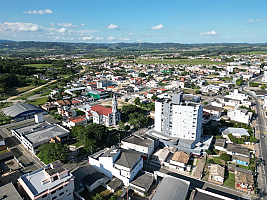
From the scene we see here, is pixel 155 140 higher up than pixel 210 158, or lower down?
higher up

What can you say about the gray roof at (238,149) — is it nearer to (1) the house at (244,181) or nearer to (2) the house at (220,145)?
(2) the house at (220,145)

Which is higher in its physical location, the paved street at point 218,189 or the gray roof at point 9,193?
the gray roof at point 9,193

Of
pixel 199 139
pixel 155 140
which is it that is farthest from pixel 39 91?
pixel 199 139

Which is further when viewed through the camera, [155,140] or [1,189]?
[155,140]

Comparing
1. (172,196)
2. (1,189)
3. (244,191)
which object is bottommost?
(244,191)

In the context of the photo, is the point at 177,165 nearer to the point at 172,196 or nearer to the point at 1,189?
the point at 172,196

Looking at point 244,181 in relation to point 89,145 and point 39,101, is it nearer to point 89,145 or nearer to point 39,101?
point 89,145

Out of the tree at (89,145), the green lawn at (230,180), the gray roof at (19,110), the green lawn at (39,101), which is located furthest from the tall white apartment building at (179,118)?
the green lawn at (39,101)
